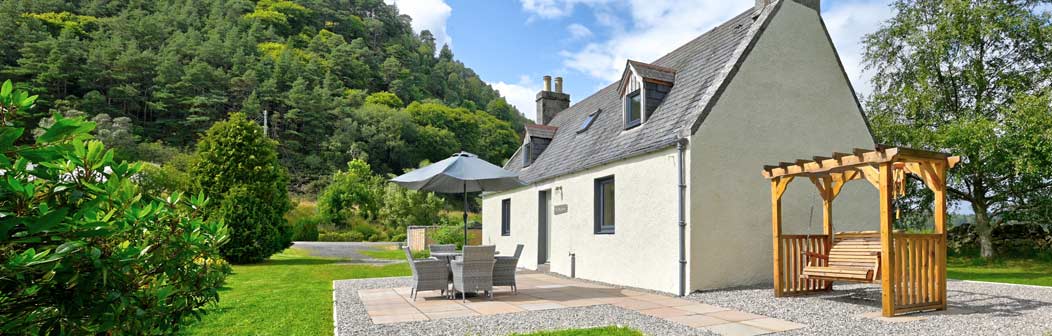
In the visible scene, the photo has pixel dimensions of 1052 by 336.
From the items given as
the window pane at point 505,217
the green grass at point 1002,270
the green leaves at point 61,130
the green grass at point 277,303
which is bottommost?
the green grass at point 1002,270

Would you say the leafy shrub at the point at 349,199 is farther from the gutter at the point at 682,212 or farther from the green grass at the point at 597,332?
the green grass at the point at 597,332

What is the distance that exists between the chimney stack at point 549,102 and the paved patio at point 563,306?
11006 millimetres

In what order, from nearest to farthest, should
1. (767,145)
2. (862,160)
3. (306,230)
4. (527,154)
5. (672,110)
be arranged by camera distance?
(862,160) → (767,145) → (672,110) → (527,154) → (306,230)

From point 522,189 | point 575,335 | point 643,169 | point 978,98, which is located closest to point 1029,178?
point 978,98

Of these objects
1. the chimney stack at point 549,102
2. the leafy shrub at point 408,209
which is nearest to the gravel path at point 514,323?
the chimney stack at point 549,102

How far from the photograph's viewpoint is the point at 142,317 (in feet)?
6.73

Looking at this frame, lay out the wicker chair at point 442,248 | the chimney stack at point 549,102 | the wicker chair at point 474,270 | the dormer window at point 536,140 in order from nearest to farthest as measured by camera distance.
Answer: the wicker chair at point 474,270 → the wicker chair at point 442,248 → the dormer window at point 536,140 → the chimney stack at point 549,102

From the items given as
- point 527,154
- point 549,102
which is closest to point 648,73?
point 527,154

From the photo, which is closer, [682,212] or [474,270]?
[474,270]

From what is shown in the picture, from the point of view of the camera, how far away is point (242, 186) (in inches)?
622

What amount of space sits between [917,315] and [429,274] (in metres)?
6.51

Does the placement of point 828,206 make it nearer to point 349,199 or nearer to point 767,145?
point 767,145

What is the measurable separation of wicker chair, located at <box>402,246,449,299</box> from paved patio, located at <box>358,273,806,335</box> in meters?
0.21

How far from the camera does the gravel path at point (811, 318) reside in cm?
599
